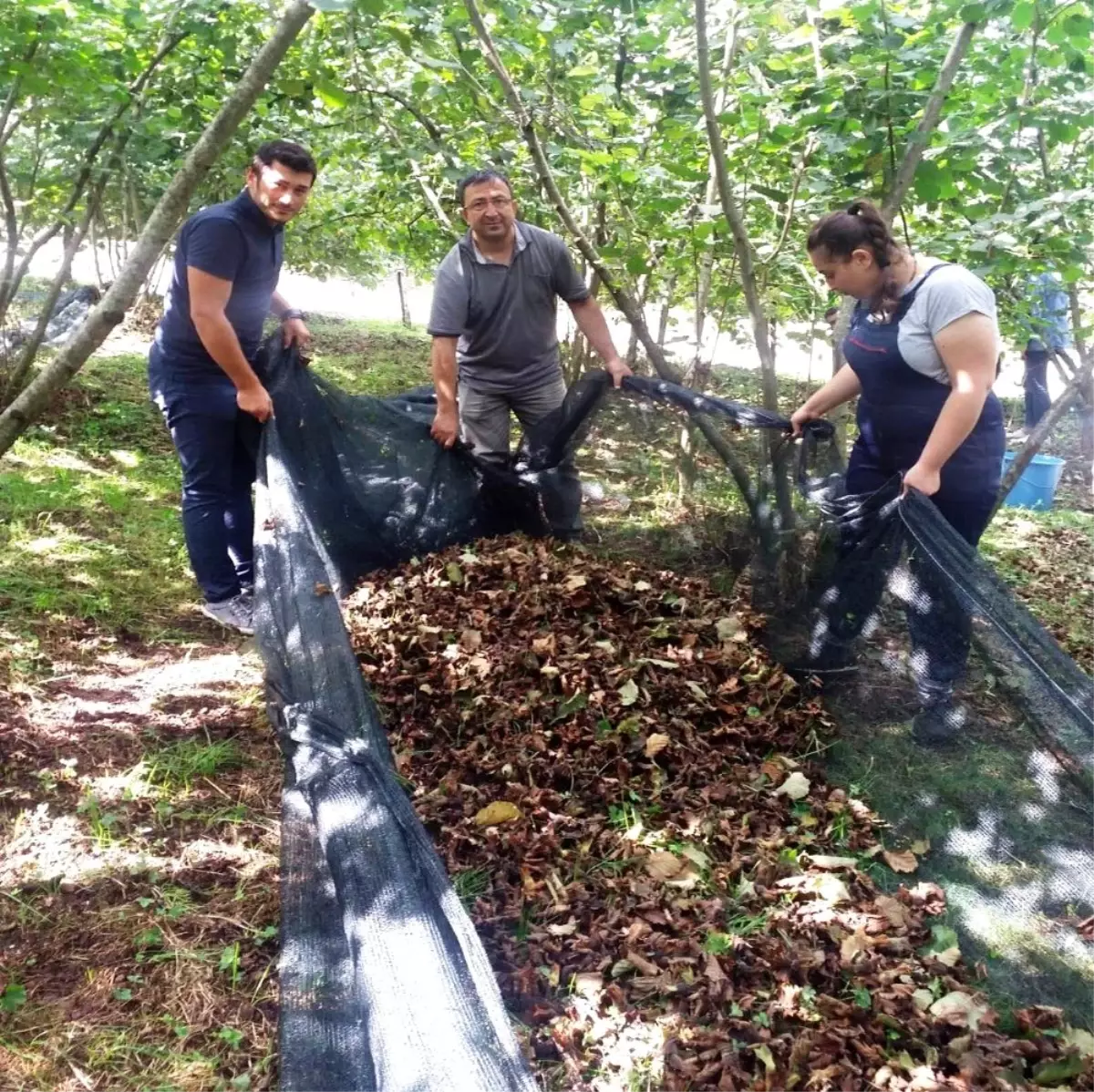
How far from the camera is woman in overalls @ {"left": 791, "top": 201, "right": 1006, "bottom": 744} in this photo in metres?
2.07

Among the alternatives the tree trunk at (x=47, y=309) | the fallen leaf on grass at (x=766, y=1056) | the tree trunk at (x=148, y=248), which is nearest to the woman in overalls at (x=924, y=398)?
the fallen leaf on grass at (x=766, y=1056)

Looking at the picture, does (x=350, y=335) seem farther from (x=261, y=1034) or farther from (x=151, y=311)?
(x=261, y=1034)

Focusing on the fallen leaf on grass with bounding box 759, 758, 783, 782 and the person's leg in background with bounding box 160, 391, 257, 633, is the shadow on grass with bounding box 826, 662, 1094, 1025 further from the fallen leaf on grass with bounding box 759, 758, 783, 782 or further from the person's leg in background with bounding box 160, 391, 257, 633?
the person's leg in background with bounding box 160, 391, 257, 633

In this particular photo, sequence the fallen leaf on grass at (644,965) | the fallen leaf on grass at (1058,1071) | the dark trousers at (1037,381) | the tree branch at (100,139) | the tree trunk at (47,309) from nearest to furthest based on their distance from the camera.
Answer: the fallen leaf on grass at (1058,1071) → the fallen leaf on grass at (644,965) → the tree branch at (100,139) → the tree trunk at (47,309) → the dark trousers at (1037,381)

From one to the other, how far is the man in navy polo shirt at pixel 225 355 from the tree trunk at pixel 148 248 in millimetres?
114

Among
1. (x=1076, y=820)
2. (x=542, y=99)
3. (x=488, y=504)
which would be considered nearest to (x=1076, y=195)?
(x=1076, y=820)

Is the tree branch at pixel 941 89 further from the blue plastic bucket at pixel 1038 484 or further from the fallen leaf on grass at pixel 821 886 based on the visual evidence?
the blue plastic bucket at pixel 1038 484

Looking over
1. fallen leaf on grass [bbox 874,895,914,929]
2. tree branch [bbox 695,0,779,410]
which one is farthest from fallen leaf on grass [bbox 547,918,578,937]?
tree branch [bbox 695,0,779,410]

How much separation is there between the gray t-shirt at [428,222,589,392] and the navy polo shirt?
2.14ft

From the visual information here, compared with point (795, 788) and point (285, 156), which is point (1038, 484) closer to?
point (795, 788)

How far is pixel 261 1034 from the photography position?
1.68 m

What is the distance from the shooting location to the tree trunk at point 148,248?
2.48m

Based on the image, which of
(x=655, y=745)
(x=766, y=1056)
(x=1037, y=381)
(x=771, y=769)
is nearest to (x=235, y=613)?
(x=655, y=745)

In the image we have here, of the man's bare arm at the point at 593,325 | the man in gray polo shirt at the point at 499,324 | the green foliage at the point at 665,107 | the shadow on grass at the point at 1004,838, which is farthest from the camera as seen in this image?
the man's bare arm at the point at 593,325
